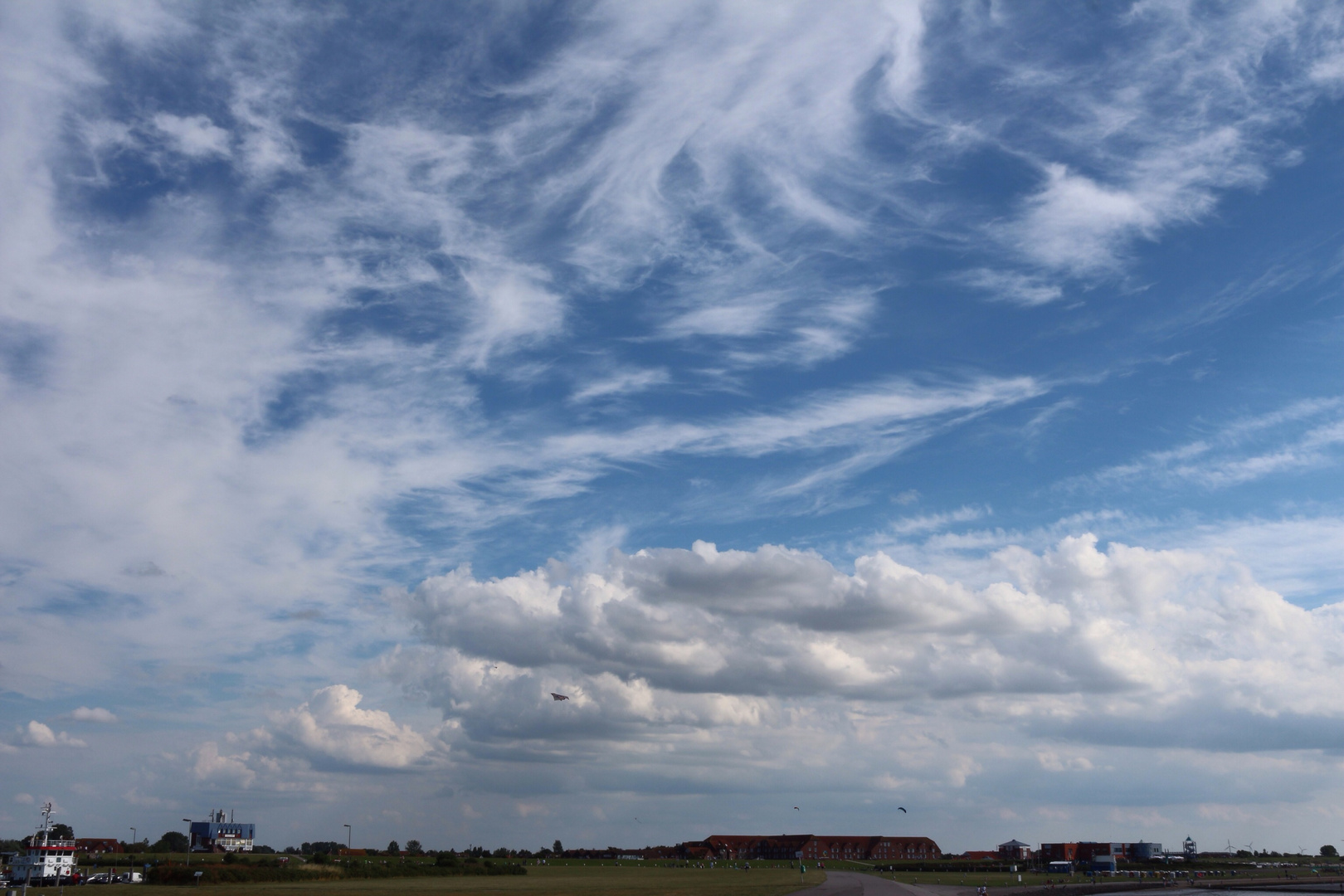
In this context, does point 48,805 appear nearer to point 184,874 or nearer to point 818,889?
point 184,874

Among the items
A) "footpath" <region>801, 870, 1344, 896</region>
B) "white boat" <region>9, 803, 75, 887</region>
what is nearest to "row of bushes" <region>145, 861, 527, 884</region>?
"white boat" <region>9, 803, 75, 887</region>

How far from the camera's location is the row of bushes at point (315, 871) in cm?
11000

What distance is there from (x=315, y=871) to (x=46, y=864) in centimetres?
3551

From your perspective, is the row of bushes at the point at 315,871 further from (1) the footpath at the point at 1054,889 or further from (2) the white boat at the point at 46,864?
(1) the footpath at the point at 1054,889

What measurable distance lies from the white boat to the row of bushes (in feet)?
29.8

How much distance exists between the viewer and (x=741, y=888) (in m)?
95.0

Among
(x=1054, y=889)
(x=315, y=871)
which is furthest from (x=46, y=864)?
(x=1054, y=889)

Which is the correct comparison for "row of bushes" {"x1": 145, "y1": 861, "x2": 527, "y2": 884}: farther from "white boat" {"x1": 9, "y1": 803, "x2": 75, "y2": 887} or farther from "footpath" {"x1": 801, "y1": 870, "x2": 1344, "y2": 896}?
"footpath" {"x1": 801, "y1": 870, "x2": 1344, "y2": 896}

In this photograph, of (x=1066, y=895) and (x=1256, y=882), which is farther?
(x=1256, y=882)

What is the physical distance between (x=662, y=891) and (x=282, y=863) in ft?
230

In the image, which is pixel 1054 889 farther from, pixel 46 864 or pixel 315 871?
pixel 46 864

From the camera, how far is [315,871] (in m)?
130

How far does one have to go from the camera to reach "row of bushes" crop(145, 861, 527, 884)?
110 m

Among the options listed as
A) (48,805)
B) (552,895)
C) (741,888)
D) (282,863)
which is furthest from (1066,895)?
(48,805)
